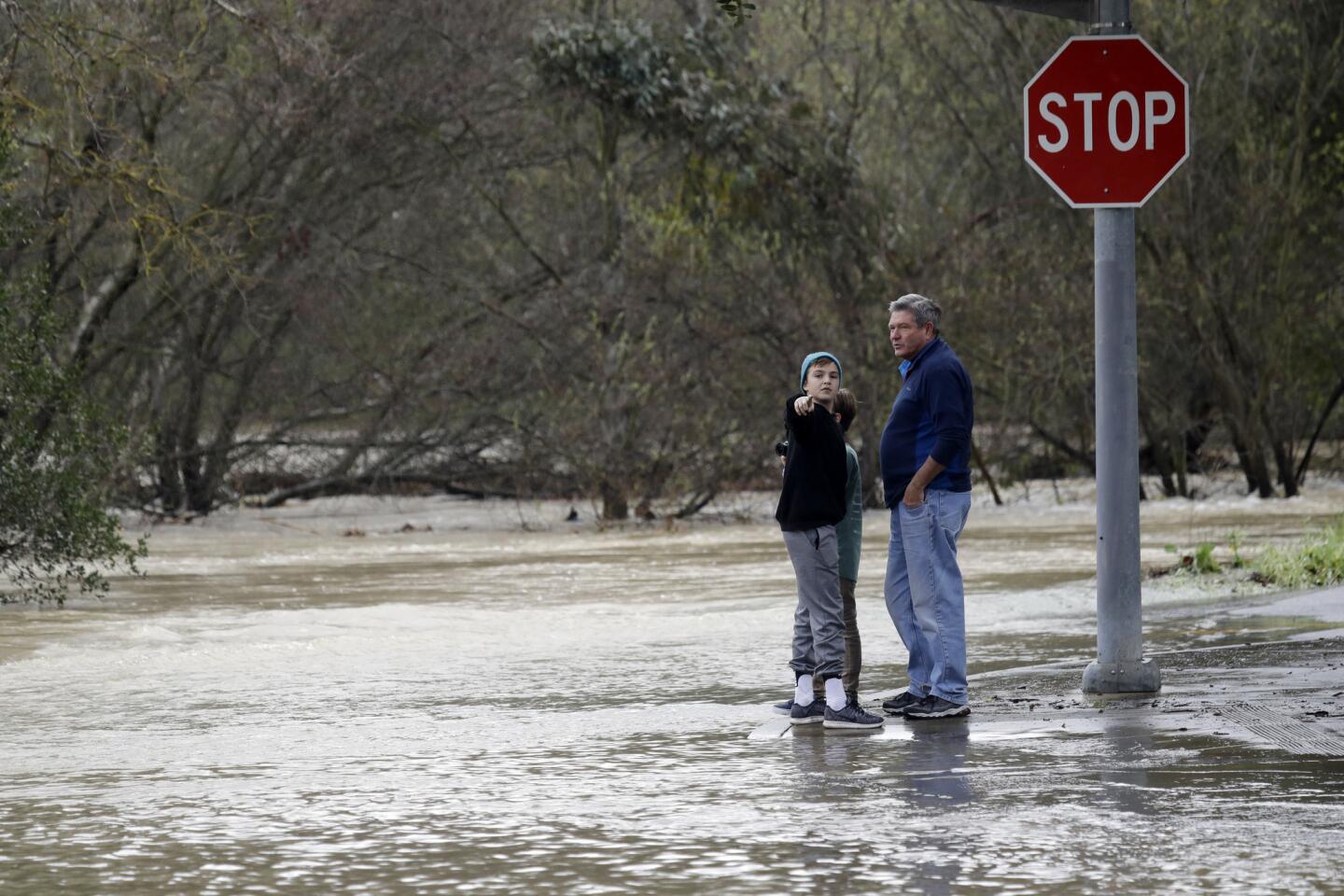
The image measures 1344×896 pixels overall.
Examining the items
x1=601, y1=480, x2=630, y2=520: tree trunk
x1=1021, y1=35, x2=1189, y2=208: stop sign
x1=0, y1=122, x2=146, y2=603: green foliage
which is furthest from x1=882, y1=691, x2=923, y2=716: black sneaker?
x1=601, y1=480, x2=630, y2=520: tree trunk

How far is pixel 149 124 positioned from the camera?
27406 millimetres

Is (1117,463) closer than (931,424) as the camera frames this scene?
No

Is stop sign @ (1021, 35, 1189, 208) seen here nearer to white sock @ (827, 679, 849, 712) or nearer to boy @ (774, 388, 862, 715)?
boy @ (774, 388, 862, 715)

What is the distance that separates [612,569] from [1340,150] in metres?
15.7

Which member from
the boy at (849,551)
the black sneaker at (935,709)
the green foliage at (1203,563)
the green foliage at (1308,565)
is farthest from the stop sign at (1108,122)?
the green foliage at (1203,563)

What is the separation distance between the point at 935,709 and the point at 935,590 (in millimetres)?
559

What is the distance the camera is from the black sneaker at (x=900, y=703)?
9953 mm

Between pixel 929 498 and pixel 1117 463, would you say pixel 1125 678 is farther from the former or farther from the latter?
pixel 929 498

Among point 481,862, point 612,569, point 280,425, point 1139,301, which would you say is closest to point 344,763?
point 481,862

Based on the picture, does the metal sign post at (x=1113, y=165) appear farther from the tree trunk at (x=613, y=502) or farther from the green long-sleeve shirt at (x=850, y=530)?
the tree trunk at (x=613, y=502)

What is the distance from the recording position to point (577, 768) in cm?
877

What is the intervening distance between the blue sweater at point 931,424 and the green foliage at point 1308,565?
6.77 m

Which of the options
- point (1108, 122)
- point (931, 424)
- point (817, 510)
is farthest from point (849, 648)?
point (1108, 122)

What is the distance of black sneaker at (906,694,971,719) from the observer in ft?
32.0
